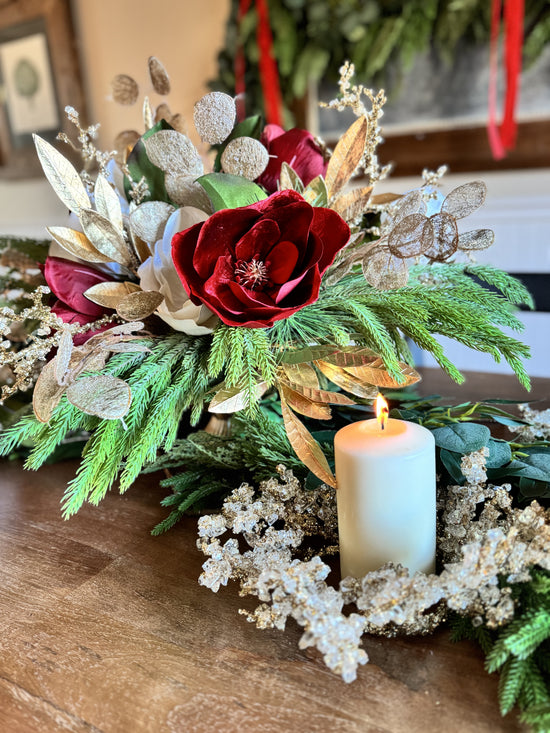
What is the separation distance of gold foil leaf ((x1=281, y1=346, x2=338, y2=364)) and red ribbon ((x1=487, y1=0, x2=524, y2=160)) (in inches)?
60.9

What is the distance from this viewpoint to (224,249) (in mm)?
469

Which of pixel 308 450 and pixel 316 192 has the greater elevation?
pixel 316 192

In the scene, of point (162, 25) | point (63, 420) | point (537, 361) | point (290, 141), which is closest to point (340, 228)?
point (290, 141)

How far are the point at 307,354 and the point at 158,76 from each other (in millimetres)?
348

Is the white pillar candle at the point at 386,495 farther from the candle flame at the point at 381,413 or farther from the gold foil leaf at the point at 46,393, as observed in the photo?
the gold foil leaf at the point at 46,393

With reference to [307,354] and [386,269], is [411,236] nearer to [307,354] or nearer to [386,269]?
[386,269]

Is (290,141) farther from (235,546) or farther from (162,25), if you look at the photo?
(162,25)

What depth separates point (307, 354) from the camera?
1.71 ft

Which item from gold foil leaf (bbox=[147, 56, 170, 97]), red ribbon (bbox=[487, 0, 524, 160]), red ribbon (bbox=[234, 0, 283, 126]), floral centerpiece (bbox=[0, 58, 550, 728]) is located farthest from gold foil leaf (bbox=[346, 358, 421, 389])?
red ribbon (bbox=[234, 0, 283, 126])

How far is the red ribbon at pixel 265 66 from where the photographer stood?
6.68ft

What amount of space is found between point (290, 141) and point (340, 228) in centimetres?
16

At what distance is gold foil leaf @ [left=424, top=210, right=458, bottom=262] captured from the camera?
1.40 feet

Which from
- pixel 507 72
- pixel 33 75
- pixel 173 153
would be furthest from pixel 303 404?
pixel 33 75

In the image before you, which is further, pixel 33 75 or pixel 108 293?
pixel 33 75
